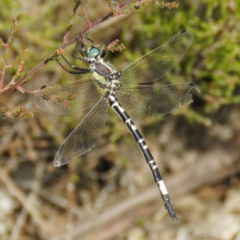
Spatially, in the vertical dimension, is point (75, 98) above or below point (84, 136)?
above

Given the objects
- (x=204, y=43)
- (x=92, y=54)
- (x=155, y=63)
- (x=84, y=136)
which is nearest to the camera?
(x=92, y=54)

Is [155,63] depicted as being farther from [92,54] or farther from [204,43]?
[204,43]

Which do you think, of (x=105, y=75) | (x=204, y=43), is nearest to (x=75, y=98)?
(x=105, y=75)

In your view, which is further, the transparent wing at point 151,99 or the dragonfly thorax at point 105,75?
the transparent wing at point 151,99

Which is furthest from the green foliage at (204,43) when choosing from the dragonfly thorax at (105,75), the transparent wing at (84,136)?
the transparent wing at (84,136)

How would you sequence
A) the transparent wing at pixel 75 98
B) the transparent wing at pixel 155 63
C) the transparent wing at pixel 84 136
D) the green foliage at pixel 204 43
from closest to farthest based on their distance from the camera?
the transparent wing at pixel 75 98 → the transparent wing at pixel 84 136 → the transparent wing at pixel 155 63 → the green foliage at pixel 204 43

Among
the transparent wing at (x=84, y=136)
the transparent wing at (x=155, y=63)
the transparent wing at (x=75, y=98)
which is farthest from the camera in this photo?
the transparent wing at (x=155, y=63)

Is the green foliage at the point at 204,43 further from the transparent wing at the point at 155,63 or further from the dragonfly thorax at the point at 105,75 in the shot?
the dragonfly thorax at the point at 105,75

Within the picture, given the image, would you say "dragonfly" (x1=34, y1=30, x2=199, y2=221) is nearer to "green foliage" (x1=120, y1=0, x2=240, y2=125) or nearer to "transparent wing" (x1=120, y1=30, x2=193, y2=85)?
"transparent wing" (x1=120, y1=30, x2=193, y2=85)
